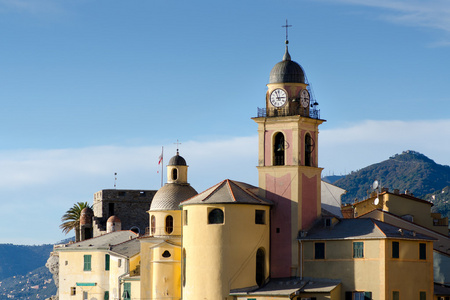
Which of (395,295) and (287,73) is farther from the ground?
(287,73)

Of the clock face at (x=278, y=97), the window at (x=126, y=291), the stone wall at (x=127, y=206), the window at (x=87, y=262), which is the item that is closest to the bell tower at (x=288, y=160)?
the clock face at (x=278, y=97)

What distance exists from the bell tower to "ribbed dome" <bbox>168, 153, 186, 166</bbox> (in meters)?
8.95

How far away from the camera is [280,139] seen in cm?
6862

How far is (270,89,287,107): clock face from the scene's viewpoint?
6819 centimetres

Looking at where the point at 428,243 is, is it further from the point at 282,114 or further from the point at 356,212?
the point at 356,212

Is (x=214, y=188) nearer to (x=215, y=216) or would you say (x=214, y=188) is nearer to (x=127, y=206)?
(x=215, y=216)

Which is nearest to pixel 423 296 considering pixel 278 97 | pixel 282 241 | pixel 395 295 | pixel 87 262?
pixel 395 295

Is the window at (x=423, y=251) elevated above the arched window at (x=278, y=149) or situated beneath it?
situated beneath

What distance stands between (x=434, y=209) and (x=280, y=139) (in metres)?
95.0

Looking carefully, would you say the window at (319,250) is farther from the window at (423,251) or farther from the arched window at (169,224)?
the arched window at (169,224)

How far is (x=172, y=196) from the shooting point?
241ft

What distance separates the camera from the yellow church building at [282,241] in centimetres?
6306

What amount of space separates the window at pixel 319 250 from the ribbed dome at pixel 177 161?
15.3m

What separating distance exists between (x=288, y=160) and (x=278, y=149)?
1442mm
